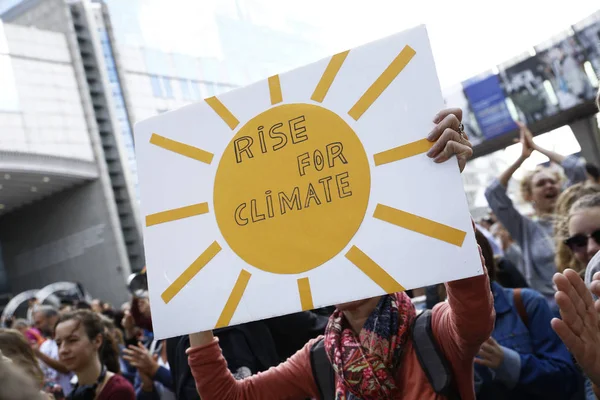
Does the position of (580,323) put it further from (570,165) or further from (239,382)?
(570,165)

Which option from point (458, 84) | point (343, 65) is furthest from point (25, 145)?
point (343, 65)

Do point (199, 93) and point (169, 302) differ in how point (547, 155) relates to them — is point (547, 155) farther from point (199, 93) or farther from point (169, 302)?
point (199, 93)

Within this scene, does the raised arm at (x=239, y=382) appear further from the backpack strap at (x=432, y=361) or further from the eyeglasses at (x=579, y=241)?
the eyeglasses at (x=579, y=241)

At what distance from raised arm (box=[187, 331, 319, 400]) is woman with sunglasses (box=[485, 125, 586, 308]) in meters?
2.20

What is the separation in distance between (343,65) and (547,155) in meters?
3.49

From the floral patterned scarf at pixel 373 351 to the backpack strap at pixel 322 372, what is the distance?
54mm

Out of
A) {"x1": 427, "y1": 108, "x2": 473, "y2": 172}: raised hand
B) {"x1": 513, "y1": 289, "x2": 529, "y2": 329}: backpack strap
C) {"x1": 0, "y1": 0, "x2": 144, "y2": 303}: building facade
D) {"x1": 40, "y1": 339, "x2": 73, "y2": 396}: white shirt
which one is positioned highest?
{"x1": 0, "y1": 0, "x2": 144, "y2": 303}: building facade

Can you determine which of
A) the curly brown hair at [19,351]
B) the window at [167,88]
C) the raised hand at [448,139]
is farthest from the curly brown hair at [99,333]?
the window at [167,88]

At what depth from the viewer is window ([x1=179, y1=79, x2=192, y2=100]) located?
A: 40.2 meters

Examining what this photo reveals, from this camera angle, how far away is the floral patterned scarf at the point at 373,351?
197cm

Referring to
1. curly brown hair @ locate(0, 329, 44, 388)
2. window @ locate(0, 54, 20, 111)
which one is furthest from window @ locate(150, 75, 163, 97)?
curly brown hair @ locate(0, 329, 44, 388)

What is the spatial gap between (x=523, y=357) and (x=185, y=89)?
1558 inches

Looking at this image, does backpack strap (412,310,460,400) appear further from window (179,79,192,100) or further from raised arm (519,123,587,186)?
window (179,79,192,100)

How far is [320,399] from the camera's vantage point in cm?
226
